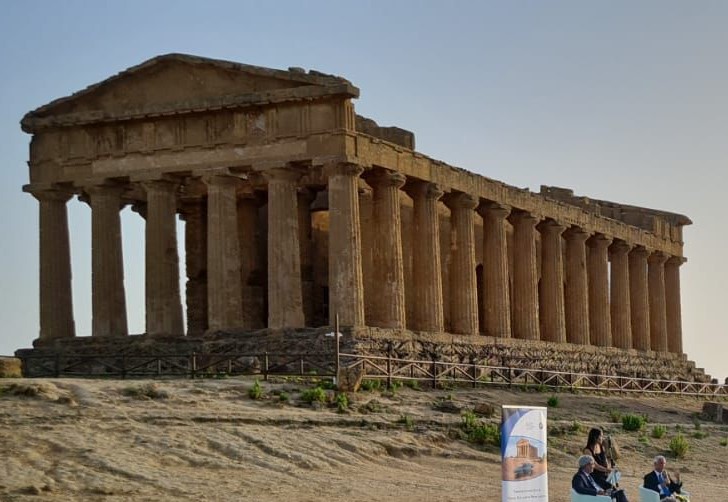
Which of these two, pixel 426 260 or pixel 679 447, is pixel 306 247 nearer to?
pixel 426 260

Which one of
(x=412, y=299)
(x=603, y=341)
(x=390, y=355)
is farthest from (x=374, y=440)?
(x=603, y=341)

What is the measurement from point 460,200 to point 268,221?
9122mm

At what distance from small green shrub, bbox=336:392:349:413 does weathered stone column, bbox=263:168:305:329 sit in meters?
10.7

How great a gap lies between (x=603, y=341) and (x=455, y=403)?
29.5 meters

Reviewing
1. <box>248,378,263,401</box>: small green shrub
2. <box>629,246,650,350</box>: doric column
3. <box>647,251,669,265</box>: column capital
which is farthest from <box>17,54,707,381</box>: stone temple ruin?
<box>647,251,669,265</box>: column capital

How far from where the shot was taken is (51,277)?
176ft

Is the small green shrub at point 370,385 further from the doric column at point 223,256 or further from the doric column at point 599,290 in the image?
the doric column at point 599,290

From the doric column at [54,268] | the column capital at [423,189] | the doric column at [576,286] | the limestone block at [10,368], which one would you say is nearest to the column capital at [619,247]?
the doric column at [576,286]

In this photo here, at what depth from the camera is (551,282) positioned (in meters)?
65.9

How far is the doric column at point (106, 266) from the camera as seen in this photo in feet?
174

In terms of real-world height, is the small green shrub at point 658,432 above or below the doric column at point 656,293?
below

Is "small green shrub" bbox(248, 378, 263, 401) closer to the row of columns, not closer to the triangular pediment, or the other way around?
the row of columns

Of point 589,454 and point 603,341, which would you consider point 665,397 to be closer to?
point 603,341

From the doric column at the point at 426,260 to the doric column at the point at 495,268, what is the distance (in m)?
5.42
